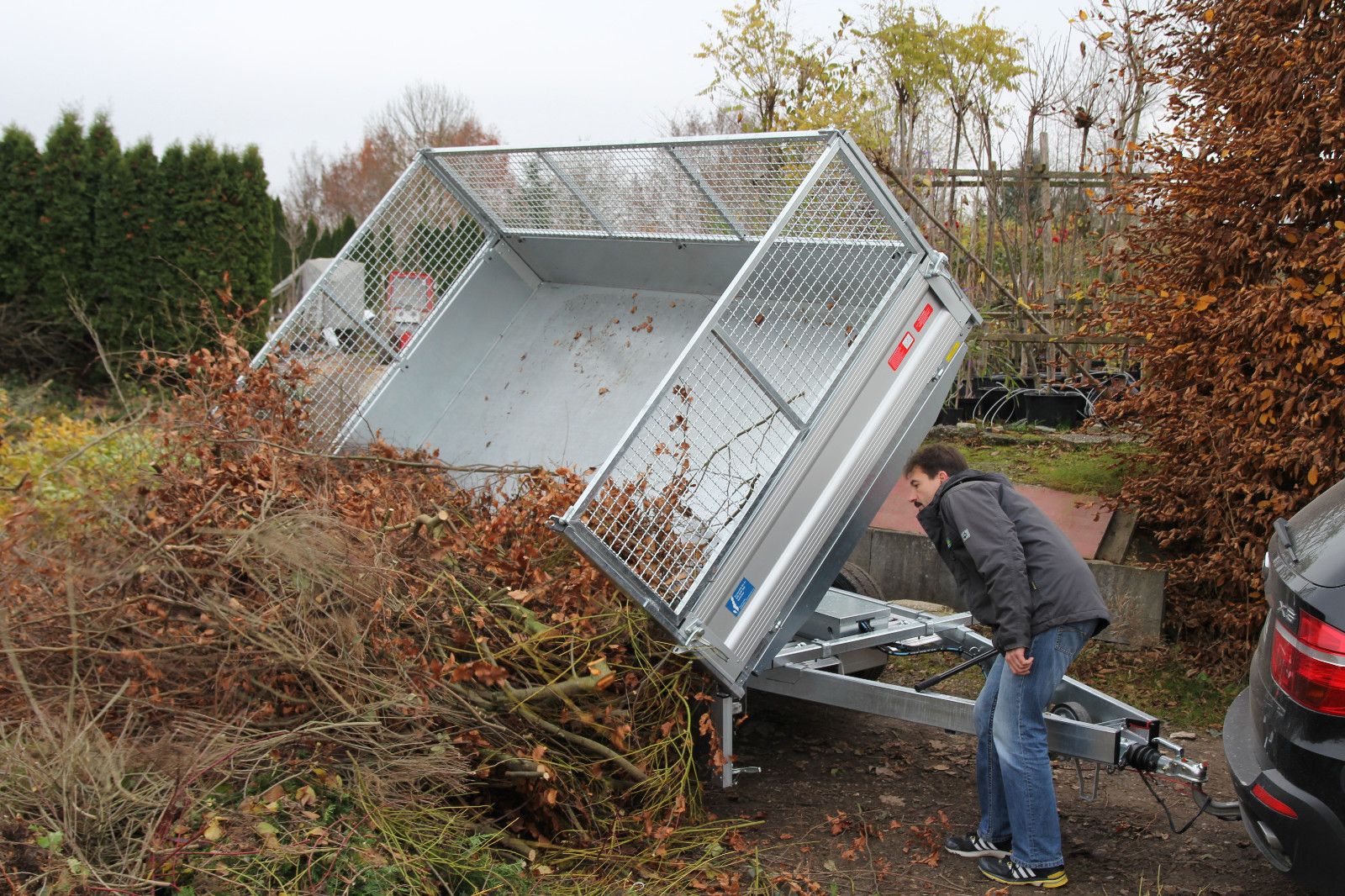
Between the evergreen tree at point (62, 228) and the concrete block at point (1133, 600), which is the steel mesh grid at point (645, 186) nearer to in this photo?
the concrete block at point (1133, 600)

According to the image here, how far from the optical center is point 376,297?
646 centimetres

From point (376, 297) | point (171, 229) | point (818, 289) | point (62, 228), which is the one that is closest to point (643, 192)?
point (818, 289)

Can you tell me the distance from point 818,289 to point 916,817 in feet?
7.25

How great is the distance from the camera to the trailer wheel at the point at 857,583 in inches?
242

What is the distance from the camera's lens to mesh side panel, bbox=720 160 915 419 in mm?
4453

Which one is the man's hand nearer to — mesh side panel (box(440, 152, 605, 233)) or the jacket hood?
the jacket hood

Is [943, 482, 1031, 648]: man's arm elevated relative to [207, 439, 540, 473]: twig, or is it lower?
elevated

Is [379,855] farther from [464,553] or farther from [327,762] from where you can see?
[464,553]

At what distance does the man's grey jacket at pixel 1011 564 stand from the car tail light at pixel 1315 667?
928mm

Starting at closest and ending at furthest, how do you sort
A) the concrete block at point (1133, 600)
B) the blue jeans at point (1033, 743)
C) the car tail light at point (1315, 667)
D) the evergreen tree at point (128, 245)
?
the car tail light at point (1315, 667)
the blue jeans at point (1033, 743)
the concrete block at point (1133, 600)
the evergreen tree at point (128, 245)


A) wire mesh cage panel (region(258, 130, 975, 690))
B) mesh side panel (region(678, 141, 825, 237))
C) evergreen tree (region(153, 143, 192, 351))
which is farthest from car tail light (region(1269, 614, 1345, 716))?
evergreen tree (region(153, 143, 192, 351))

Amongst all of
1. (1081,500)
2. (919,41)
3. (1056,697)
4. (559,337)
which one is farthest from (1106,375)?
(1056,697)

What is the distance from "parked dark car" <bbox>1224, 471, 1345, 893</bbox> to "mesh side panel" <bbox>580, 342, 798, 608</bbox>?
170 cm

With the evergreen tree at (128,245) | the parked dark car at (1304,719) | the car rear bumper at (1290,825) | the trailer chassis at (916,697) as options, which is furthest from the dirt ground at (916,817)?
the evergreen tree at (128,245)
